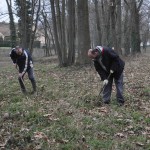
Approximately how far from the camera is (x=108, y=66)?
10.7 metres

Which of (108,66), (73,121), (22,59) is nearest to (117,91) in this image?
(108,66)

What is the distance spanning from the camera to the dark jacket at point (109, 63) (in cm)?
1043

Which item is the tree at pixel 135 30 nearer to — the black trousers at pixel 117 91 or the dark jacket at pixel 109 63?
the black trousers at pixel 117 91

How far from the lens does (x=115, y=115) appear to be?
947 cm

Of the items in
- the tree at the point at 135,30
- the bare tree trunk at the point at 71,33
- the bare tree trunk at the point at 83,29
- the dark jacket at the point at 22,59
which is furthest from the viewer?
the tree at the point at 135,30

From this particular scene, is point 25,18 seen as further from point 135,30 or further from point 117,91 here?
point 117,91

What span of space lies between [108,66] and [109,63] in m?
0.09

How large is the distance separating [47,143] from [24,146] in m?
0.45

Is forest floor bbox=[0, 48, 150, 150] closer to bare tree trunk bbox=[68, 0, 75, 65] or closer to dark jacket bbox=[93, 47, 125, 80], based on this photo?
dark jacket bbox=[93, 47, 125, 80]

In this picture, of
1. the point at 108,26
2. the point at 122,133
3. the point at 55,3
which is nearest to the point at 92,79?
the point at 122,133

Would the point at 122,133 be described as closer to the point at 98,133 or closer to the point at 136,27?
the point at 98,133

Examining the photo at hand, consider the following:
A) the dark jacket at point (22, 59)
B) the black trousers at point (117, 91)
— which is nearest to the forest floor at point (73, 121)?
the black trousers at point (117, 91)

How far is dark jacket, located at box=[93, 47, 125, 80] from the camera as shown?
1043 centimetres

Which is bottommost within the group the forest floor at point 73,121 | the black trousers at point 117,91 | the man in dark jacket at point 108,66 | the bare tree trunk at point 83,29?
the forest floor at point 73,121
